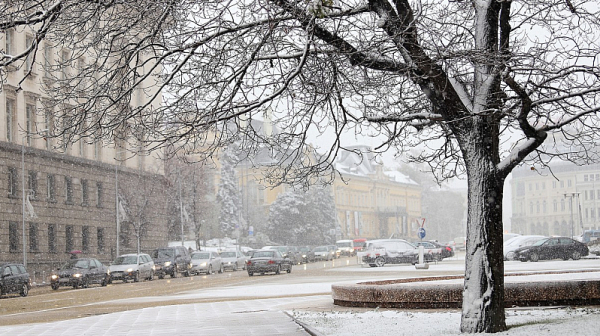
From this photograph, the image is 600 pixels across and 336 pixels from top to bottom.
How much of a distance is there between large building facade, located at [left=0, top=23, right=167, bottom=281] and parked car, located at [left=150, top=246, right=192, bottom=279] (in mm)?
Answer: 6565

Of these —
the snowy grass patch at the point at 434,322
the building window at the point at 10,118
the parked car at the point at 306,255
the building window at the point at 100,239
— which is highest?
the building window at the point at 10,118

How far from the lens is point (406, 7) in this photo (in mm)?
11914

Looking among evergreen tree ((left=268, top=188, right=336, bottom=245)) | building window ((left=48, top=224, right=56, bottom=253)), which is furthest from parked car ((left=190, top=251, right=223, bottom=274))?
evergreen tree ((left=268, top=188, right=336, bottom=245))

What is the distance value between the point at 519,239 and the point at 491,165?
159ft

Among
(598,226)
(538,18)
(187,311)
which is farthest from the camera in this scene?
(598,226)

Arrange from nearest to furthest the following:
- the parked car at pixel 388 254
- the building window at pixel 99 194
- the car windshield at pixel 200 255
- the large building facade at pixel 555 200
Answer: the parked car at pixel 388 254
the car windshield at pixel 200 255
the building window at pixel 99 194
the large building facade at pixel 555 200

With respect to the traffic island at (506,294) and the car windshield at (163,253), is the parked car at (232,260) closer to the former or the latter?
the car windshield at (163,253)

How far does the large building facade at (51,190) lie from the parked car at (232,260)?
8022mm

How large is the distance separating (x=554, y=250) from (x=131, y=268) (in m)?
25.3

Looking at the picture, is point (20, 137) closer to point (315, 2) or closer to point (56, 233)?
point (56, 233)

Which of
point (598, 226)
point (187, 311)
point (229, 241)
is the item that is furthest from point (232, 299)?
point (598, 226)

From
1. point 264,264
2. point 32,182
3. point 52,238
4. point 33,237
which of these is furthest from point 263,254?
point 32,182

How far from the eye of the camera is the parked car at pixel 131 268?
1753 inches

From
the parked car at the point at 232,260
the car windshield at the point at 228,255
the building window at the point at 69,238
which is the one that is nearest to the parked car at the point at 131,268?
the building window at the point at 69,238
